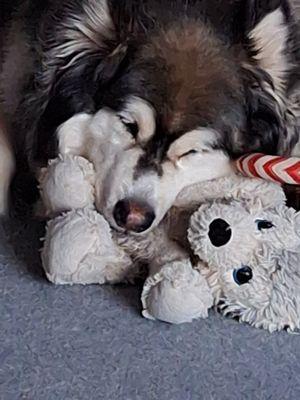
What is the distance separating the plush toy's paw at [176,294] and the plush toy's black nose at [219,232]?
0.20ft

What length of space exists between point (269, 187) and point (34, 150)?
19.2 inches

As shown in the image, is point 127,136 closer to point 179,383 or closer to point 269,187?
point 269,187

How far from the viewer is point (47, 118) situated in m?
1.69

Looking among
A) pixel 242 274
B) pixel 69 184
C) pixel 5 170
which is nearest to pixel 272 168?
pixel 242 274

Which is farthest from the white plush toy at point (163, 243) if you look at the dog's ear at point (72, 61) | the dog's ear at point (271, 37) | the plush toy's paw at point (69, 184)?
the dog's ear at point (271, 37)

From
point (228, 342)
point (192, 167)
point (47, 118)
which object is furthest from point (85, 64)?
point (228, 342)

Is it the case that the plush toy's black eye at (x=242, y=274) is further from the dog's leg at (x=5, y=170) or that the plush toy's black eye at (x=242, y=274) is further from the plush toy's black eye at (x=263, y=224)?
the dog's leg at (x=5, y=170)

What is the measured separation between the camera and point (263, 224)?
59.9 inches

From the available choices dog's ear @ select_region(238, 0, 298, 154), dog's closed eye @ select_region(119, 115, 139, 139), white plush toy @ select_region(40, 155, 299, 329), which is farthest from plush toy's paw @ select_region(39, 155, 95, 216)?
dog's ear @ select_region(238, 0, 298, 154)

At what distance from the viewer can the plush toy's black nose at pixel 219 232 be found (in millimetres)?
1474

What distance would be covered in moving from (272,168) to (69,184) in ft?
1.24

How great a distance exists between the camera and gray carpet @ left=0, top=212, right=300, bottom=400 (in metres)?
1.34

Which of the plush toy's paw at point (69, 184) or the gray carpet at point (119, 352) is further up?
the plush toy's paw at point (69, 184)

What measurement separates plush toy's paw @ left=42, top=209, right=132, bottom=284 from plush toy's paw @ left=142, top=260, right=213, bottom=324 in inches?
4.1
